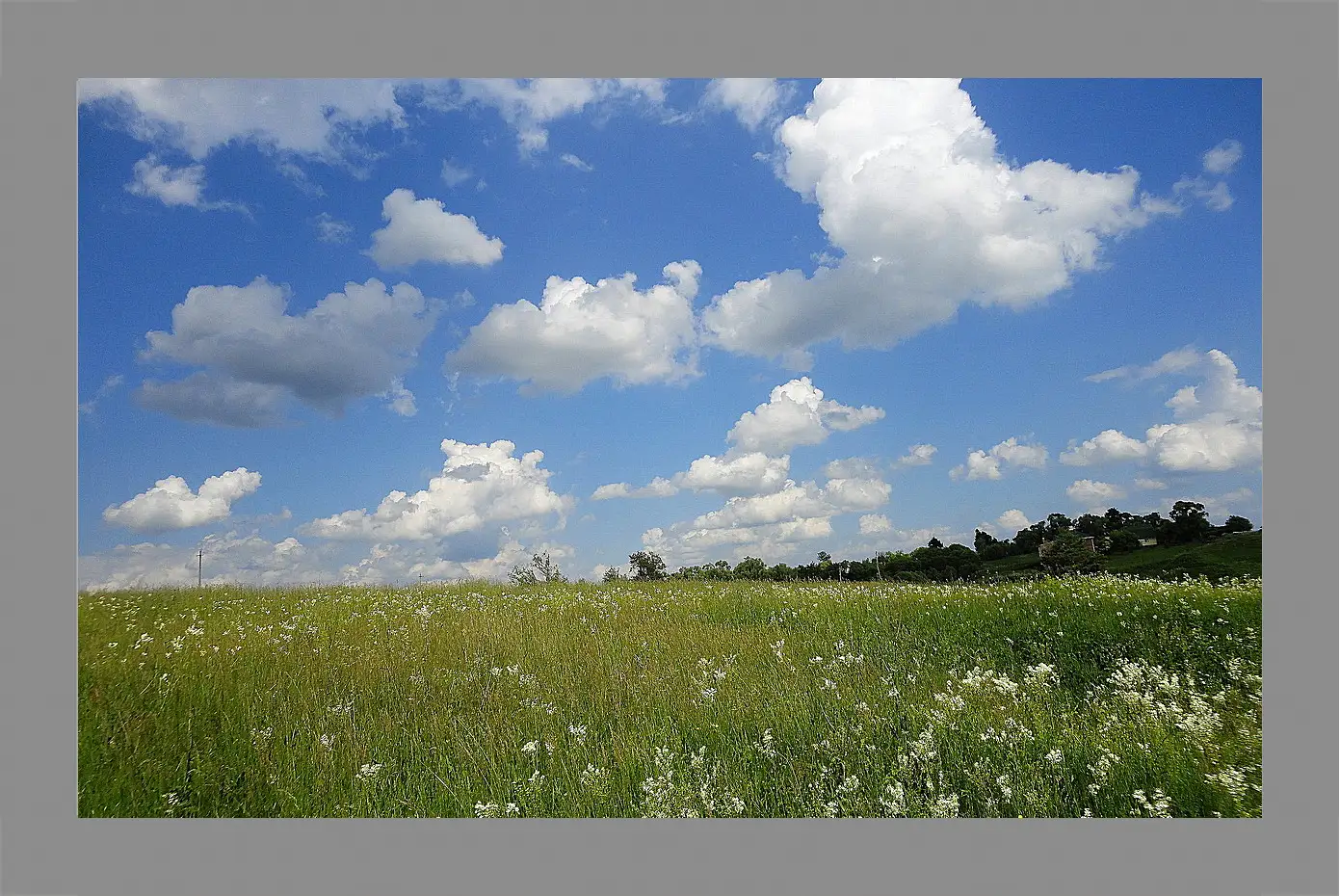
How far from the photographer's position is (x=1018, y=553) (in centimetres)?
921

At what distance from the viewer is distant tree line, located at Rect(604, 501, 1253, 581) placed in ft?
25.2

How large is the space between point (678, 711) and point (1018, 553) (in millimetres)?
5440

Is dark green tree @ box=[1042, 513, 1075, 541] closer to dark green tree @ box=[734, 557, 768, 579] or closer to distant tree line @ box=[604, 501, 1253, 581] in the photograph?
distant tree line @ box=[604, 501, 1253, 581]

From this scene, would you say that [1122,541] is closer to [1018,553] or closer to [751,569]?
[1018,553]

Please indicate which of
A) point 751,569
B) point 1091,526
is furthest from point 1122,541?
point 751,569

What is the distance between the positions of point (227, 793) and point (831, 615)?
17.8 feet

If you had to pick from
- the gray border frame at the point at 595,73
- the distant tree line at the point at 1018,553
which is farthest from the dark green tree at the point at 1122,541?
the gray border frame at the point at 595,73

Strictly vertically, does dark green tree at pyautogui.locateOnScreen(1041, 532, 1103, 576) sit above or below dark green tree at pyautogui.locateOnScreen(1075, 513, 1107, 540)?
below

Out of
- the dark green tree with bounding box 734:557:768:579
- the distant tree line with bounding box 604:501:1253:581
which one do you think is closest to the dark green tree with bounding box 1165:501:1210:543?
the distant tree line with bounding box 604:501:1253:581

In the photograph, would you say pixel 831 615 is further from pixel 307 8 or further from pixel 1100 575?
pixel 307 8

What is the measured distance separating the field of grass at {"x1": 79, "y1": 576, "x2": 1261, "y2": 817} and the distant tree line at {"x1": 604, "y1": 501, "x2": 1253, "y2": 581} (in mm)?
635

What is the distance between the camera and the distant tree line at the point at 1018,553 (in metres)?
7.69

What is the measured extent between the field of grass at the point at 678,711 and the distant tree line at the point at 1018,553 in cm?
64

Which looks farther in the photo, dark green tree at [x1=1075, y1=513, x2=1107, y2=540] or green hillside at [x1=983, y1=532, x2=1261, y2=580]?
dark green tree at [x1=1075, y1=513, x2=1107, y2=540]
